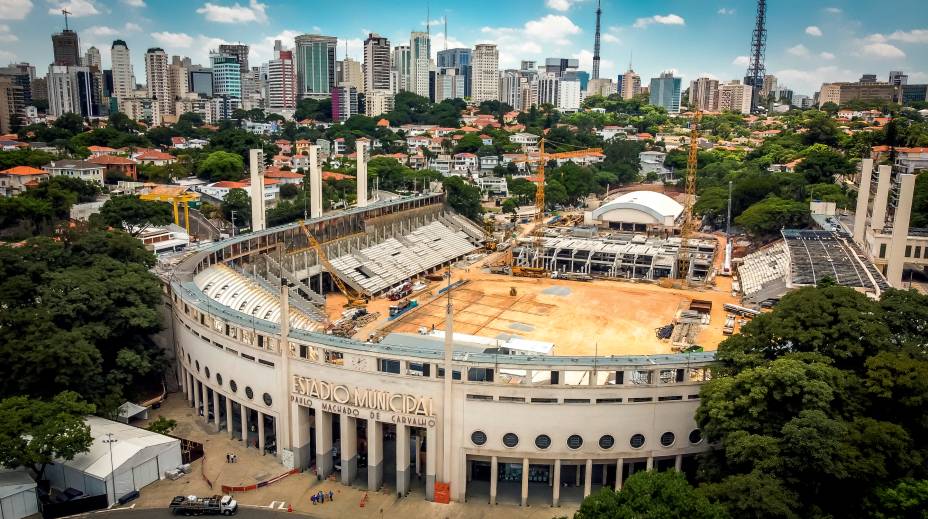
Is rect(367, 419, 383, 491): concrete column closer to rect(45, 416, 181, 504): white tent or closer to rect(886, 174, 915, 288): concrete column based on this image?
rect(45, 416, 181, 504): white tent

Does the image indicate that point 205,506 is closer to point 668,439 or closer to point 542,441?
point 542,441

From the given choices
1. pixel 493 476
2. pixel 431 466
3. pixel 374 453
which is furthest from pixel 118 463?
pixel 493 476

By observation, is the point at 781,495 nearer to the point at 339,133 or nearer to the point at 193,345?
the point at 193,345

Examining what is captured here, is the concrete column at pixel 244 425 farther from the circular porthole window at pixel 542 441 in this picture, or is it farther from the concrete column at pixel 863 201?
the concrete column at pixel 863 201

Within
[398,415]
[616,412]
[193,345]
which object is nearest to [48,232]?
[193,345]

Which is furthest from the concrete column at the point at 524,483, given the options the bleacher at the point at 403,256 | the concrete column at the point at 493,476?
the bleacher at the point at 403,256

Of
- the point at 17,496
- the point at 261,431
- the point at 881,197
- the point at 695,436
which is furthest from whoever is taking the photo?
the point at 881,197

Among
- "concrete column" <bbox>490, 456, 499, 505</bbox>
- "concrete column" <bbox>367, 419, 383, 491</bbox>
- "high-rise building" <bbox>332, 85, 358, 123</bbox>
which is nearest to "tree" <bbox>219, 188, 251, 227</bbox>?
"concrete column" <bbox>367, 419, 383, 491</bbox>
